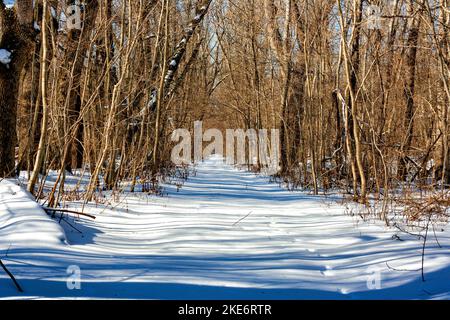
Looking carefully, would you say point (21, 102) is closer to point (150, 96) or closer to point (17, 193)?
point (150, 96)

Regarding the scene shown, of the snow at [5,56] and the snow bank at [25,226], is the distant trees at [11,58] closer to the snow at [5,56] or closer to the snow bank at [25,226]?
the snow at [5,56]

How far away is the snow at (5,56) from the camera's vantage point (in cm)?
818

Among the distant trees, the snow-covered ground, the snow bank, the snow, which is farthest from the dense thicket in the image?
the snow-covered ground

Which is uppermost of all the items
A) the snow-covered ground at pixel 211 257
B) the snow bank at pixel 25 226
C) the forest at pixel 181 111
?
the forest at pixel 181 111

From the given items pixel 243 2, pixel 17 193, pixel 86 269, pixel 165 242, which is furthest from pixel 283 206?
pixel 243 2

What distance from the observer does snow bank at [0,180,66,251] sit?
3.72m

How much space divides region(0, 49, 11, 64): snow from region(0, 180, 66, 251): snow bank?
4.26 metres

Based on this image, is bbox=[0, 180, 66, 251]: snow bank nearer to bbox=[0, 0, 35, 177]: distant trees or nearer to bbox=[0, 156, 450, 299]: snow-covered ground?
bbox=[0, 156, 450, 299]: snow-covered ground

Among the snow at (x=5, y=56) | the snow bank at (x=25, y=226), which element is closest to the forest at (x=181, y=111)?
the snow at (x=5, y=56)

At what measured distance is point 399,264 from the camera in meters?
3.57

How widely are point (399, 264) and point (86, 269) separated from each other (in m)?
2.32

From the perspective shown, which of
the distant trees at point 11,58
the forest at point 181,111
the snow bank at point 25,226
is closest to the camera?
the snow bank at point 25,226

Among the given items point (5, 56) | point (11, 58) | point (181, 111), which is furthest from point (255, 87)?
point (5, 56)
